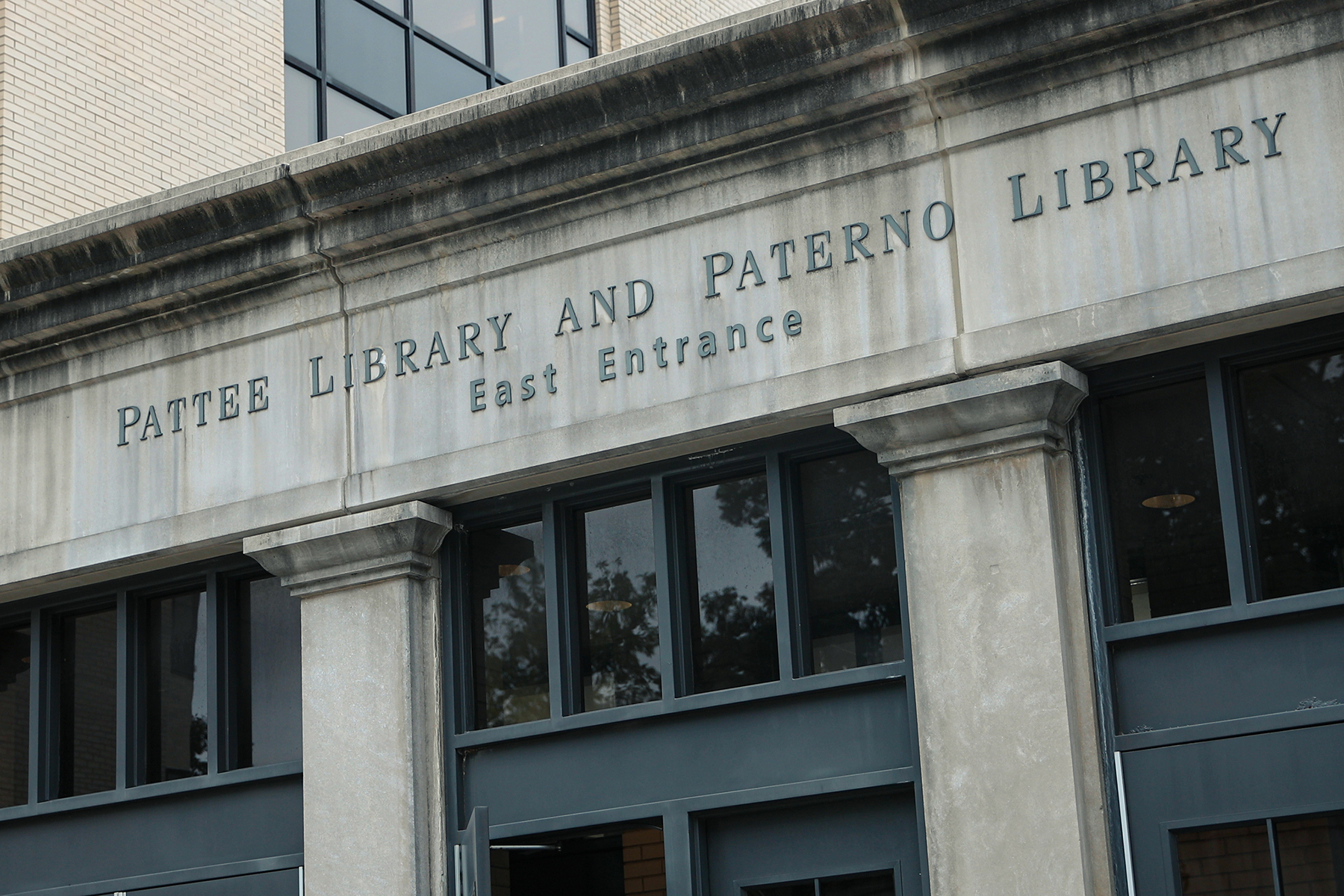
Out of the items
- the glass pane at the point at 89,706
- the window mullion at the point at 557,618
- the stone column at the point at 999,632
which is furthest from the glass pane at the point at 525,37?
the stone column at the point at 999,632

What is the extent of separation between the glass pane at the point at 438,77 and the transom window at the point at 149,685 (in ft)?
21.6

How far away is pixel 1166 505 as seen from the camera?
8.69m

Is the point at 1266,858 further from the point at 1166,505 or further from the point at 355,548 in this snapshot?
the point at 355,548

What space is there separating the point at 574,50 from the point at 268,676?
958 centimetres

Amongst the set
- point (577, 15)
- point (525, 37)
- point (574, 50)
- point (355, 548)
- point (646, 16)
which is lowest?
point (355, 548)

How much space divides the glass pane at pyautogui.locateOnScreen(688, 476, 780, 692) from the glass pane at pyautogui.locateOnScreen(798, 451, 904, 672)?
0.27 m

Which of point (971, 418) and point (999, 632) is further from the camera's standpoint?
point (971, 418)

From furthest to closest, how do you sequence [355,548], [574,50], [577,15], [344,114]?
[577,15]
[574,50]
[344,114]
[355,548]

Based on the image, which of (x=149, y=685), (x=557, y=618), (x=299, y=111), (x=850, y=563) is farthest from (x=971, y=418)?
(x=299, y=111)

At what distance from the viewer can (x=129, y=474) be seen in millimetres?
Answer: 11656

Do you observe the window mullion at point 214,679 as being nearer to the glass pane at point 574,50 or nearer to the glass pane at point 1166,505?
the glass pane at point 1166,505

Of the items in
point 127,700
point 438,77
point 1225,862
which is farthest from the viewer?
point 438,77

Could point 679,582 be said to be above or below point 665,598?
above

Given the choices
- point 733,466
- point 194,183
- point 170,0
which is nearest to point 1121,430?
point 733,466
